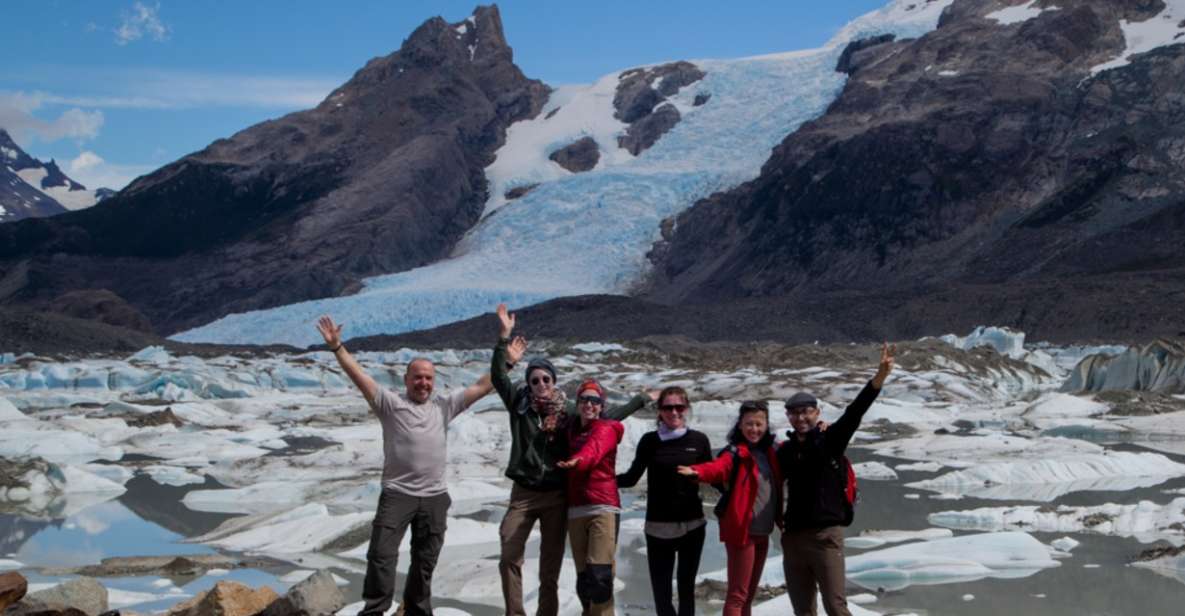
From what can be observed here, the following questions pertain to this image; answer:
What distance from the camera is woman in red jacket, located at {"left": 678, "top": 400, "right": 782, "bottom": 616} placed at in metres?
5.48

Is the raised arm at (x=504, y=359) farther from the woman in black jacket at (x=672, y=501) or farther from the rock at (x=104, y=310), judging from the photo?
the rock at (x=104, y=310)

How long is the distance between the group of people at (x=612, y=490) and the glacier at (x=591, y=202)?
53652mm

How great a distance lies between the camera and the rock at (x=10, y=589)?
583 cm

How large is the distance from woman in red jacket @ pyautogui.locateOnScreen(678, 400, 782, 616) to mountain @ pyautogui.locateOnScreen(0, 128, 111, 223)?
162m

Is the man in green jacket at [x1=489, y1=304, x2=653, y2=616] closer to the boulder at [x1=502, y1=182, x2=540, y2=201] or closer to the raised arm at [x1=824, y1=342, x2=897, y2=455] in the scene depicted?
the raised arm at [x1=824, y1=342, x2=897, y2=455]

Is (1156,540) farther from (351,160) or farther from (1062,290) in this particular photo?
(351,160)

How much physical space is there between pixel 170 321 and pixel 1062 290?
5257 cm

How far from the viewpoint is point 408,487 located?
5.75 meters

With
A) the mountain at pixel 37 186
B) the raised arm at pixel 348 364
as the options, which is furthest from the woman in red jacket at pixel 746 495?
the mountain at pixel 37 186

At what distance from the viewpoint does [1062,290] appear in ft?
159

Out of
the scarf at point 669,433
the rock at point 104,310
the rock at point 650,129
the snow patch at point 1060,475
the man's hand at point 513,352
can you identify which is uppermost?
the rock at point 650,129

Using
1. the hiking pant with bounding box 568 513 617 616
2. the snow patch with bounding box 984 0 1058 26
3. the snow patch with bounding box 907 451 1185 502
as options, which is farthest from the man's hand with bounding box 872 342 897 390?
the snow patch with bounding box 984 0 1058 26

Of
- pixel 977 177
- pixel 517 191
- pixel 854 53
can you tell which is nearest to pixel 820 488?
pixel 977 177

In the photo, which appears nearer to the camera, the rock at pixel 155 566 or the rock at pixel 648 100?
the rock at pixel 155 566
